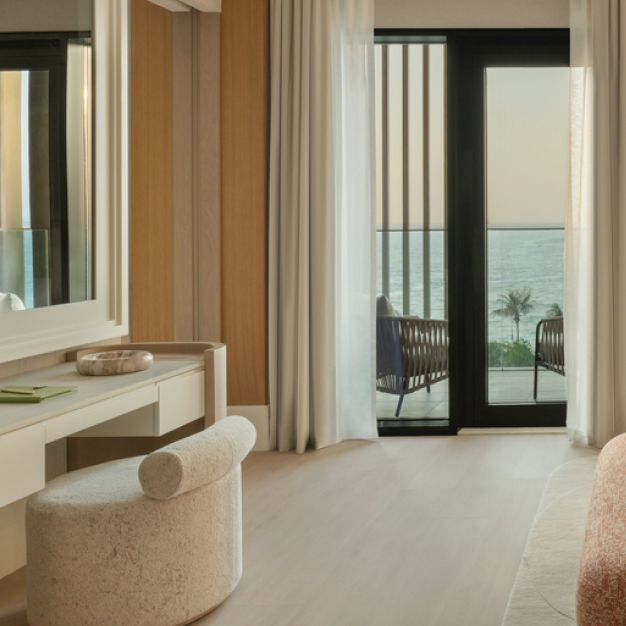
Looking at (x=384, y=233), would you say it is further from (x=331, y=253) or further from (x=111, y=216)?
(x=111, y=216)

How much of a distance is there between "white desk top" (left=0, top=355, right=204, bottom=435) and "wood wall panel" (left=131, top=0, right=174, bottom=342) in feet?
2.94

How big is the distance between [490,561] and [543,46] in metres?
3.06

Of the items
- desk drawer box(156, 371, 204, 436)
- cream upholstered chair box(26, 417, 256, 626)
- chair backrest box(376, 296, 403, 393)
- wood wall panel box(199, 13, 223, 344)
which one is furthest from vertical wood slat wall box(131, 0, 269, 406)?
cream upholstered chair box(26, 417, 256, 626)

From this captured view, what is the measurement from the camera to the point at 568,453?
12.2 feet

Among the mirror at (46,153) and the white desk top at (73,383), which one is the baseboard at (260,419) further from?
the mirror at (46,153)

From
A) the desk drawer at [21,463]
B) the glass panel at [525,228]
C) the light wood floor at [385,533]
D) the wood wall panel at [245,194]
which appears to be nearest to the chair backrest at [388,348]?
the light wood floor at [385,533]

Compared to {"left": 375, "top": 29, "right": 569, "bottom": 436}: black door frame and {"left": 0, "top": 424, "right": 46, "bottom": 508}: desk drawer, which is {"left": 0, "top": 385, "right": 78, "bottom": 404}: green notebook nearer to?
{"left": 0, "top": 424, "right": 46, "bottom": 508}: desk drawer

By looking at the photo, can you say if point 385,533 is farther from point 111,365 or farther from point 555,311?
point 555,311

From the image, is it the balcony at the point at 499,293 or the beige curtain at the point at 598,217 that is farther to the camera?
the balcony at the point at 499,293

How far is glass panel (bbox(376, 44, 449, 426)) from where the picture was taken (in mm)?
4129

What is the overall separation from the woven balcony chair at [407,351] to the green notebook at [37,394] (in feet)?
7.92

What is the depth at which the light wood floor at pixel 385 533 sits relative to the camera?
2061 mm

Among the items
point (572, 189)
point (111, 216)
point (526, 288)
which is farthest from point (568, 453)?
point (111, 216)

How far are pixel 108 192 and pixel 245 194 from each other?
1137 millimetres
